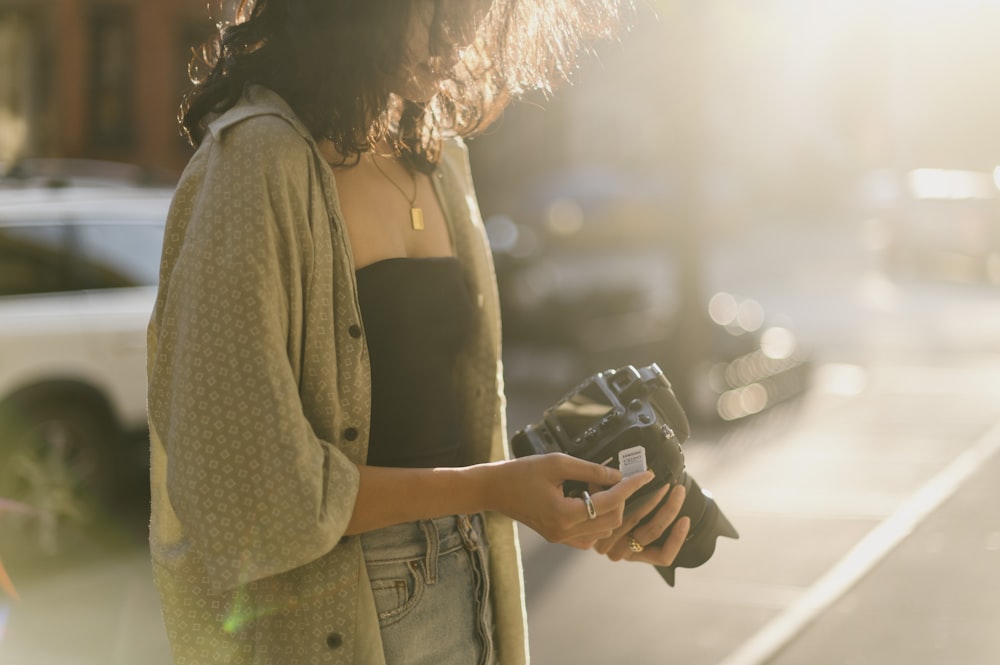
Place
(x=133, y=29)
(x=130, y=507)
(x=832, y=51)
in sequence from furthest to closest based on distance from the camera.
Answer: (x=133, y=29)
(x=832, y=51)
(x=130, y=507)

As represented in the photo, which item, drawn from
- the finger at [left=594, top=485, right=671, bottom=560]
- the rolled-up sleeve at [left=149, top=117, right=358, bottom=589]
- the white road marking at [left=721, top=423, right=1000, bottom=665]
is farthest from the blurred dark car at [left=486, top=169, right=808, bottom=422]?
the rolled-up sleeve at [left=149, top=117, right=358, bottom=589]

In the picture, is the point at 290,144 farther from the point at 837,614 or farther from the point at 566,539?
the point at 837,614

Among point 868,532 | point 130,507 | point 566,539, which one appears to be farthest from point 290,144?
point 130,507

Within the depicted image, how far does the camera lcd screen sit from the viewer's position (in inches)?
70.4

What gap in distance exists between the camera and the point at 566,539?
5.17 ft

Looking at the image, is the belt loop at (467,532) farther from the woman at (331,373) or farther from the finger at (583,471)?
the finger at (583,471)

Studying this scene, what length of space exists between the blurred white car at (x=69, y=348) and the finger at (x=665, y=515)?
14.2 ft

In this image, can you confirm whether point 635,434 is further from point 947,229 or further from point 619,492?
point 947,229

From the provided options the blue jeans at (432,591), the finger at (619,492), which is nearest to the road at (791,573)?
the blue jeans at (432,591)

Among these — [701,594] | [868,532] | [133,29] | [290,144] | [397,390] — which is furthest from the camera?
[133,29]

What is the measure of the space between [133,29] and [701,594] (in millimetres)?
16786

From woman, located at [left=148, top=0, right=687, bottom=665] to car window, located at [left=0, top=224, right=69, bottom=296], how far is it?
168 inches

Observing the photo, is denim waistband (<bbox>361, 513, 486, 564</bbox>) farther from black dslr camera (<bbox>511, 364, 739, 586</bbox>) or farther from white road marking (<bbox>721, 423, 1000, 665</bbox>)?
white road marking (<bbox>721, 423, 1000, 665</bbox>)

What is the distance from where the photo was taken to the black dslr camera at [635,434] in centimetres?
169
